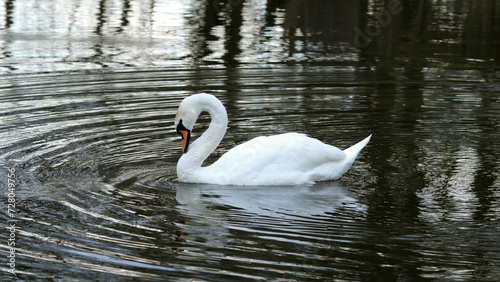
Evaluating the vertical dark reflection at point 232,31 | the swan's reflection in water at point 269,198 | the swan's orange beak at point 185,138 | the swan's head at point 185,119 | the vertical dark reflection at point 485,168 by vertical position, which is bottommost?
the swan's reflection in water at point 269,198

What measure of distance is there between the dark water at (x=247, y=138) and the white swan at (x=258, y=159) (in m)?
0.13

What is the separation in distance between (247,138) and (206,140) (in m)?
1.32

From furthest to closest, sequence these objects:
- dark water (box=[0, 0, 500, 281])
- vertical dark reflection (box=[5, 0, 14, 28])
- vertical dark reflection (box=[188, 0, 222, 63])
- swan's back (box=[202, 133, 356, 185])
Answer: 1. vertical dark reflection (box=[5, 0, 14, 28])
2. vertical dark reflection (box=[188, 0, 222, 63])
3. swan's back (box=[202, 133, 356, 185])
4. dark water (box=[0, 0, 500, 281])

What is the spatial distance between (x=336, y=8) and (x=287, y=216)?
1585 cm

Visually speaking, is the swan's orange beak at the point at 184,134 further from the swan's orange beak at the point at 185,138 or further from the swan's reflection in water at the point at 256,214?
the swan's reflection in water at the point at 256,214

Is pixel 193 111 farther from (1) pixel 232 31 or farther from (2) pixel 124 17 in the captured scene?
(2) pixel 124 17

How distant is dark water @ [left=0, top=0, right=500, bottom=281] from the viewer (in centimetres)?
695

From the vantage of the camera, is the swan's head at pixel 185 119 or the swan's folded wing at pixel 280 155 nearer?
the swan's folded wing at pixel 280 155

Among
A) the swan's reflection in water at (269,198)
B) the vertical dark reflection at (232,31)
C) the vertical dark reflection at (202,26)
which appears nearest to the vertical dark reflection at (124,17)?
the vertical dark reflection at (202,26)

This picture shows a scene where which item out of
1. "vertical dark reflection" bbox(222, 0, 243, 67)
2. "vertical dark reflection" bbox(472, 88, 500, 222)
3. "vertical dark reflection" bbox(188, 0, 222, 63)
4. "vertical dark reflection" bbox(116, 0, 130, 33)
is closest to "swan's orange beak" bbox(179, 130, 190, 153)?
"vertical dark reflection" bbox(472, 88, 500, 222)

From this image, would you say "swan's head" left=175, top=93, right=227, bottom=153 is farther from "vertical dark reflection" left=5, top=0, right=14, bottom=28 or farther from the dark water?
"vertical dark reflection" left=5, top=0, right=14, bottom=28

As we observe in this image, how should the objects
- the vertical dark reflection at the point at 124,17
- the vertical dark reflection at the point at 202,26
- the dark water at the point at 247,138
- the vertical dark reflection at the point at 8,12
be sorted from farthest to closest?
the vertical dark reflection at the point at 8,12 → the vertical dark reflection at the point at 124,17 → the vertical dark reflection at the point at 202,26 → the dark water at the point at 247,138

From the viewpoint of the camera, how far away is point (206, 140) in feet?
31.0

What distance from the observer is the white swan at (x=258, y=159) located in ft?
29.4
